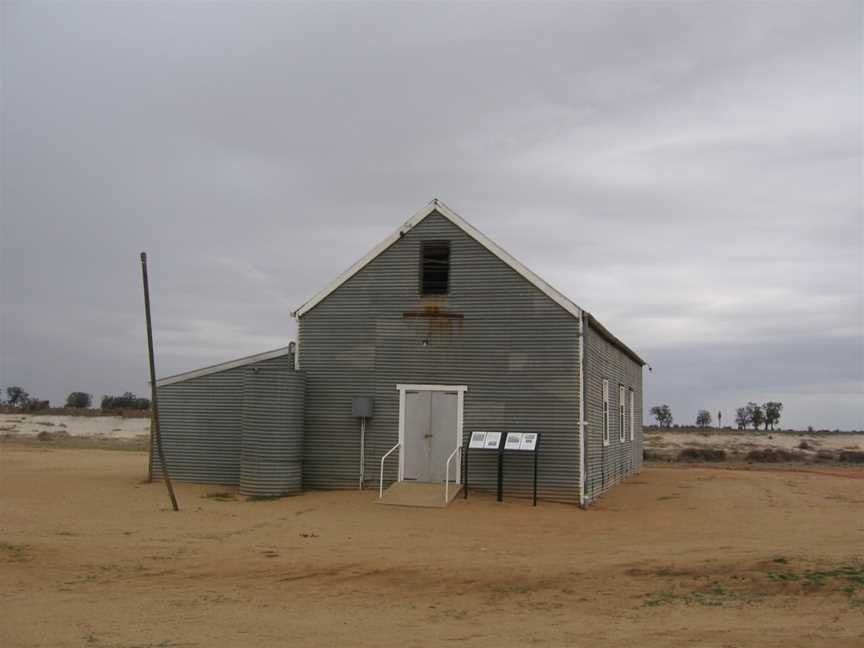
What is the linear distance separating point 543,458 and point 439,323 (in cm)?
402

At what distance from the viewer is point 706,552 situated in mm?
12492

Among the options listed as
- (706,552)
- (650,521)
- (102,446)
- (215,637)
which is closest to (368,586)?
(215,637)

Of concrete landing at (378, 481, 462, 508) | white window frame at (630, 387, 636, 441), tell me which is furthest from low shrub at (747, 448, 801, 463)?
concrete landing at (378, 481, 462, 508)

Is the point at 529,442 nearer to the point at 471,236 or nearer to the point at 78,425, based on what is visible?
the point at 471,236

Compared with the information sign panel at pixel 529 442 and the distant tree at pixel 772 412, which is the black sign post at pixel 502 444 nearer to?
the information sign panel at pixel 529 442

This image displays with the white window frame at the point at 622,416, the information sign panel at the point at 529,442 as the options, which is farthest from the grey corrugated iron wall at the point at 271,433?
the white window frame at the point at 622,416

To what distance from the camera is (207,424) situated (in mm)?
21250

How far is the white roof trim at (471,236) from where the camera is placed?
1908 centimetres

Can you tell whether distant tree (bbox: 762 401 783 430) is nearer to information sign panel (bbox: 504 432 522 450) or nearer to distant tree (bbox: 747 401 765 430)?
distant tree (bbox: 747 401 765 430)

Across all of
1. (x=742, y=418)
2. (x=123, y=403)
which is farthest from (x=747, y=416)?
(x=123, y=403)

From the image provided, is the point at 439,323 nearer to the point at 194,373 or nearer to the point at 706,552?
the point at 194,373

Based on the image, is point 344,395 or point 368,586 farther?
point 344,395

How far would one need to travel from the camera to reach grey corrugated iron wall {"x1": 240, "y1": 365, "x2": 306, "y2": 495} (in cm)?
1927

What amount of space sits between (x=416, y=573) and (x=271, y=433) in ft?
29.3
